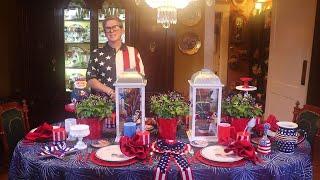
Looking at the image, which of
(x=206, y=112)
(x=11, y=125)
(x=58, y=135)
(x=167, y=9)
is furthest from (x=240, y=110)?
(x=11, y=125)

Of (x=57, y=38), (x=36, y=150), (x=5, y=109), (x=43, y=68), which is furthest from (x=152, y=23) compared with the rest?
(x=36, y=150)

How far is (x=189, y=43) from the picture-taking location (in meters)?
4.25

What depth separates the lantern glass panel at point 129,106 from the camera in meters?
2.06

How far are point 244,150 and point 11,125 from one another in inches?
63.1

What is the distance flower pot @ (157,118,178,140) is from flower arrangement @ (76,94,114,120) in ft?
1.06

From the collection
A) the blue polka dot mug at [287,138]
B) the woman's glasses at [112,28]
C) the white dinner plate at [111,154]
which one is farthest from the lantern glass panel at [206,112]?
the woman's glasses at [112,28]

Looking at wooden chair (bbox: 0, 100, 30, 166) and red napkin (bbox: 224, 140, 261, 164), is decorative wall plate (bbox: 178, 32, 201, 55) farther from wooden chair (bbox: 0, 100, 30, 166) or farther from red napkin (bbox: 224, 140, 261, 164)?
red napkin (bbox: 224, 140, 261, 164)

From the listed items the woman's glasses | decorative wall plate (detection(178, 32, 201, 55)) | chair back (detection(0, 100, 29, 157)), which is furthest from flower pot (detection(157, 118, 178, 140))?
decorative wall plate (detection(178, 32, 201, 55))

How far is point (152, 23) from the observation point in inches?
160

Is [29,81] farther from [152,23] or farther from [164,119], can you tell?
[164,119]

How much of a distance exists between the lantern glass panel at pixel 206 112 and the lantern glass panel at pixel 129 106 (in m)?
0.36

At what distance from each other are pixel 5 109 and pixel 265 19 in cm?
466

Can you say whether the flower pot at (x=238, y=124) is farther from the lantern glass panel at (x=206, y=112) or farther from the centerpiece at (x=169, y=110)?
the centerpiece at (x=169, y=110)

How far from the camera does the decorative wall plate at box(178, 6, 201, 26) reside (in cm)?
414
